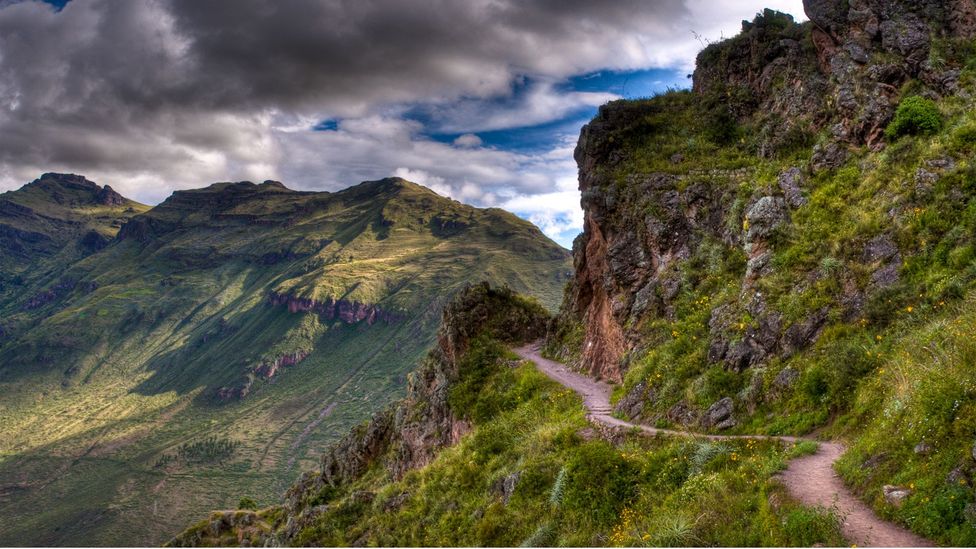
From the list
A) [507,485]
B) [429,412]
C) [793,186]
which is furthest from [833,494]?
[429,412]

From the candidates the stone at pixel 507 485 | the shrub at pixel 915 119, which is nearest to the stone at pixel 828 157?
the shrub at pixel 915 119

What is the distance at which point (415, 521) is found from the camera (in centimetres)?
2128

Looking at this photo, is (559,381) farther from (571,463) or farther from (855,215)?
(855,215)

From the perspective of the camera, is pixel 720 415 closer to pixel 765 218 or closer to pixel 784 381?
pixel 784 381

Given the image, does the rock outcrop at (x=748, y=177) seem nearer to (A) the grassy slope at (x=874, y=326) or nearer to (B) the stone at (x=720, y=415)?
(A) the grassy slope at (x=874, y=326)

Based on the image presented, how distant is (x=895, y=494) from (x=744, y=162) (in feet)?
68.4

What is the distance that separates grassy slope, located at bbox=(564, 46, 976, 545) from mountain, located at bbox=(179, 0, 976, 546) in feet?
0.21

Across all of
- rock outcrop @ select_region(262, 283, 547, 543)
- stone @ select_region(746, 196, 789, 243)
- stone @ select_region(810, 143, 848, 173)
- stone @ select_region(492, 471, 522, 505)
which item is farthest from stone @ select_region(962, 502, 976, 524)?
rock outcrop @ select_region(262, 283, 547, 543)

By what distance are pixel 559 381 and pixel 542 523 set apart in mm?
12849

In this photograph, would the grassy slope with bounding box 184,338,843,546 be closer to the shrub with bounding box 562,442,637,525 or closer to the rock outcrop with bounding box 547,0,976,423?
the shrub with bounding box 562,442,637,525

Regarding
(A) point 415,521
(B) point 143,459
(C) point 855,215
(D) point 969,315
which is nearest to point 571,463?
(A) point 415,521

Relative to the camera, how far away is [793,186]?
70.0 feet

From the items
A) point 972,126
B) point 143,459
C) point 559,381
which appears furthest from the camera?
point 143,459

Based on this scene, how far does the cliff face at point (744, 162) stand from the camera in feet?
65.6
